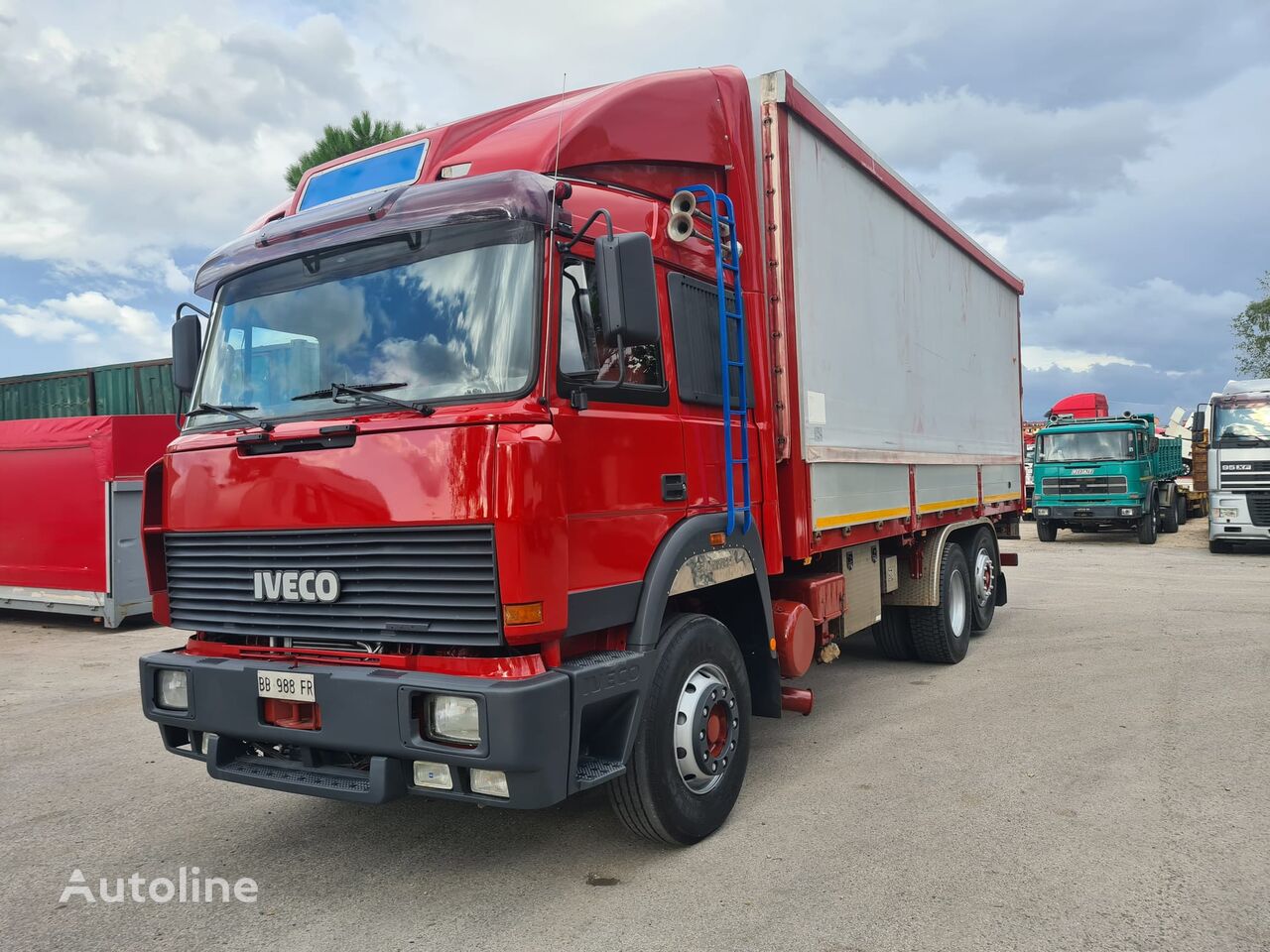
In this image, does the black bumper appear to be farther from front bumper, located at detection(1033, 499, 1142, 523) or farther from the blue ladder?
the blue ladder

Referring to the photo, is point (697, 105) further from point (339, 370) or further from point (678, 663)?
point (678, 663)

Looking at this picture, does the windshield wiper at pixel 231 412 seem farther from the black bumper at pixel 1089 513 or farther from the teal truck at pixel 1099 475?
the black bumper at pixel 1089 513

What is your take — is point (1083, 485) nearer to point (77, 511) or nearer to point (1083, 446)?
point (1083, 446)

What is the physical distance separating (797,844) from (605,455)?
196 cm

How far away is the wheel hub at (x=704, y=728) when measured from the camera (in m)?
3.97

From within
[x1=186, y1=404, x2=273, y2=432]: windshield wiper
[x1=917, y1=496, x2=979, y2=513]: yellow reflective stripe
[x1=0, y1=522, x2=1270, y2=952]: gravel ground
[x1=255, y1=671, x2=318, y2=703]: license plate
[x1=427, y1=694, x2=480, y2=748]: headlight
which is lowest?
[x1=0, y1=522, x2=1270, y2=952]: gravel ground

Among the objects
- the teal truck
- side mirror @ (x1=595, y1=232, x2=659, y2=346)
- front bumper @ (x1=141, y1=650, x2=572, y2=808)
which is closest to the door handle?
side mirror @ (x1=595, y1=232, x2=659, y2=346)

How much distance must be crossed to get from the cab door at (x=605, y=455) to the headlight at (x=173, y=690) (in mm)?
1759

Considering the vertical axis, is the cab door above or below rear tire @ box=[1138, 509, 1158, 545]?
above

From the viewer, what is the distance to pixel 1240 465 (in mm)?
15945

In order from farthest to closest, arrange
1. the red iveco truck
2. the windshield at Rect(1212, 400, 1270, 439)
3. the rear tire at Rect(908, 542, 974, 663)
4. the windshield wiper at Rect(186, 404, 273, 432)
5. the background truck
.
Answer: the windshield at Rect(1212, 400, 1270, 439) → the background truck → the rear tire at Rect(908, 542, 974, 663) → the windshield wiper at Rect(186, 404, 273, 432) → the red iveco truck

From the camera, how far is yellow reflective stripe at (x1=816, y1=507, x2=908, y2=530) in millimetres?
5199

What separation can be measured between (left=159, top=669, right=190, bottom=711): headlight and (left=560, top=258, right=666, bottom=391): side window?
2100mm

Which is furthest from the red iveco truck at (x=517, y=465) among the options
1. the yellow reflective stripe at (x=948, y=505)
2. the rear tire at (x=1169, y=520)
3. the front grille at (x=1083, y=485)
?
the rear tire at (x=1169, y=520)
